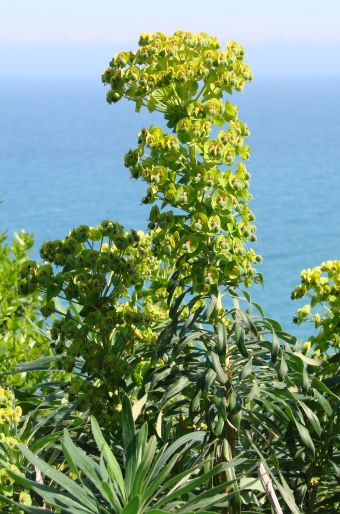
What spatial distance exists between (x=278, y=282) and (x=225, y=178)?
17.1 meters

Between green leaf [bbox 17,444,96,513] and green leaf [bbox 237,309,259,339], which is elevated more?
green leaf [bbox 237,309,259,339]

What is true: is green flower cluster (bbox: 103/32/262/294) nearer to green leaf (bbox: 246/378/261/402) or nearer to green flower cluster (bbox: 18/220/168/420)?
green flower cluster (bbox: 18/220/168/420)

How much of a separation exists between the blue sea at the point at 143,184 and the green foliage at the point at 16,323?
7847mm

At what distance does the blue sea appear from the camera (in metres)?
22.6

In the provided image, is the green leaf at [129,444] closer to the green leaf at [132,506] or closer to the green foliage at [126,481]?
the green foliage at [126,481]

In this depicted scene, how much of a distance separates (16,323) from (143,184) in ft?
53.9

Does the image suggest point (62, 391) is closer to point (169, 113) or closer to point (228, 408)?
point (228, 408)

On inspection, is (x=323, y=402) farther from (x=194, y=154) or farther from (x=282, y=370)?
(x=194, y=154)

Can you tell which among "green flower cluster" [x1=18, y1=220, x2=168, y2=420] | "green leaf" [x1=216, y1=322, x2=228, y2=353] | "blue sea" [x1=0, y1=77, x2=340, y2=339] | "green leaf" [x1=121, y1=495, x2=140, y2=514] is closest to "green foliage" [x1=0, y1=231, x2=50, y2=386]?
"green flower cluster" [x1=18, y1=220, x2=168, y2=420]

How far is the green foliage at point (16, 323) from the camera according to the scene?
297 cm

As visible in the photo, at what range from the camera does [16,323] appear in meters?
3.06

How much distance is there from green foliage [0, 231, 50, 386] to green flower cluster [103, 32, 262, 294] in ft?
3.26

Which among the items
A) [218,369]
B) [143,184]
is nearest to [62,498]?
[218,369]

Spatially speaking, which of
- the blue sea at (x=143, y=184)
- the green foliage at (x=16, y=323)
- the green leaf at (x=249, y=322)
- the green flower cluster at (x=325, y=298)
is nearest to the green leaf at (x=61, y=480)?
the green leaf at (x=249, y=322)
